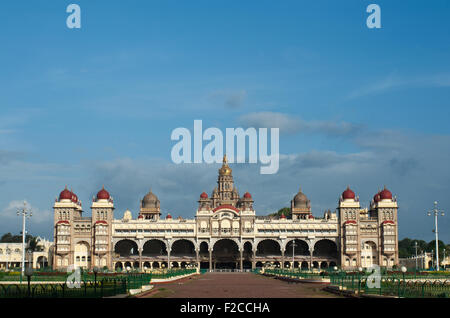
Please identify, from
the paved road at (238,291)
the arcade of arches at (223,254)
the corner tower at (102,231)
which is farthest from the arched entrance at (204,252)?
the paved road at (238,291)

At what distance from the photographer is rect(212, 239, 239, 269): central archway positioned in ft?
453

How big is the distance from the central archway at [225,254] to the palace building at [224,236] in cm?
22

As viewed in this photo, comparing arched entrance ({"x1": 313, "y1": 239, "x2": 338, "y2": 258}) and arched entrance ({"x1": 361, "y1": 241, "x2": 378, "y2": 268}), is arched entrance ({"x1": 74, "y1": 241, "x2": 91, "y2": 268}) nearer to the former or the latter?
arched entrance ({"x1": 313, "y1": 239, "x2": 338, "y2": 258})

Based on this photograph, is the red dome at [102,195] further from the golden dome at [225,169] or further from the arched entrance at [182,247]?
the golden dome at [225,169]

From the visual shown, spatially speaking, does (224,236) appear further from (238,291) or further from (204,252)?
(238,291)

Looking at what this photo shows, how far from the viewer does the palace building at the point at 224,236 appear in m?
131

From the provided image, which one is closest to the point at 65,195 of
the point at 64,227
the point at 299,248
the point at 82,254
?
the point at 64,227

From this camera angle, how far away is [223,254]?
138 m

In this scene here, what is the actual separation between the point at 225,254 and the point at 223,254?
0.50 meters

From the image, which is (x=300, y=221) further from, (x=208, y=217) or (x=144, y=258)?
(x=144, y=258)

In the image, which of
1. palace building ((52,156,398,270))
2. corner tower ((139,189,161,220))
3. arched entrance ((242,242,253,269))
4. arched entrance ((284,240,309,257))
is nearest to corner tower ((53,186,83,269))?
Answer: palace building ((52,156,398,270))
